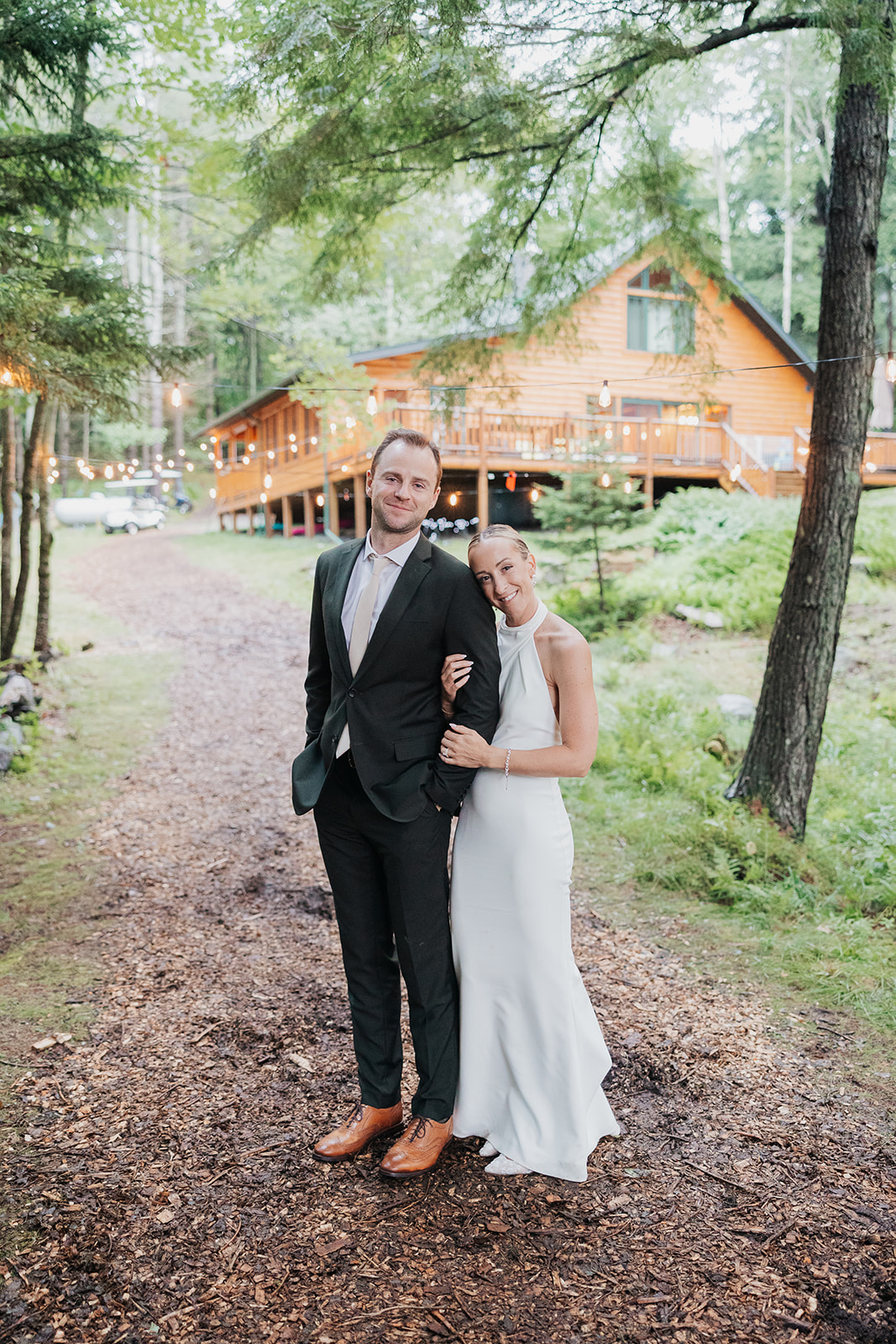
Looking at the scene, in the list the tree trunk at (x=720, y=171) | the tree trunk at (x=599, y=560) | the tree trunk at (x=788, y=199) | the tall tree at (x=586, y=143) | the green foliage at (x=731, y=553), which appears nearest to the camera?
the tall tree at (x=586, y=143)

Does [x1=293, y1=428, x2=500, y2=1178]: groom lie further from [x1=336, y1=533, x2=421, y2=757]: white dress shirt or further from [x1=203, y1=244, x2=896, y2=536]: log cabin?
[x1=203, y1=244, x2=896, y2=536]: log cabin

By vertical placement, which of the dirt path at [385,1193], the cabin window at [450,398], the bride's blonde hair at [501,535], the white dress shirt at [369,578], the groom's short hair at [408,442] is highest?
the cabin window at [450,398]

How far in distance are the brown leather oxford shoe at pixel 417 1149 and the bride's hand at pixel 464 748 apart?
1275 mm

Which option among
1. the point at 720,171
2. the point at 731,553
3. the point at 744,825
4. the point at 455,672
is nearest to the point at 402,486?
the point at 455,672

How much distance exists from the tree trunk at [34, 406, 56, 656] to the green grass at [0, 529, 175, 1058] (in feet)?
1.35

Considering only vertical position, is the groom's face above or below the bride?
above

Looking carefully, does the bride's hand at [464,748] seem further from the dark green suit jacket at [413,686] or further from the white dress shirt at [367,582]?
the white dress shirt at [367,582]

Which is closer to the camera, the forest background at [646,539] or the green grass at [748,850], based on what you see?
the green grass at [748,850]

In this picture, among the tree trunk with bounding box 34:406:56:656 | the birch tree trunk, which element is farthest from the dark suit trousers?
the tree trunk with bounding box 34:406:56:656

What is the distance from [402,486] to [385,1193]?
233cm

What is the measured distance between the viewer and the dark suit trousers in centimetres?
298

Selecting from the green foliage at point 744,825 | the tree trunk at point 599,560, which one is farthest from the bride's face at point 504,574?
the tree trunk at point 599,560

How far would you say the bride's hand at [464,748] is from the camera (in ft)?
9.45

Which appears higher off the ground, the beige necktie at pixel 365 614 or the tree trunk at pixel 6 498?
the tree trunk at pixel 6 498
